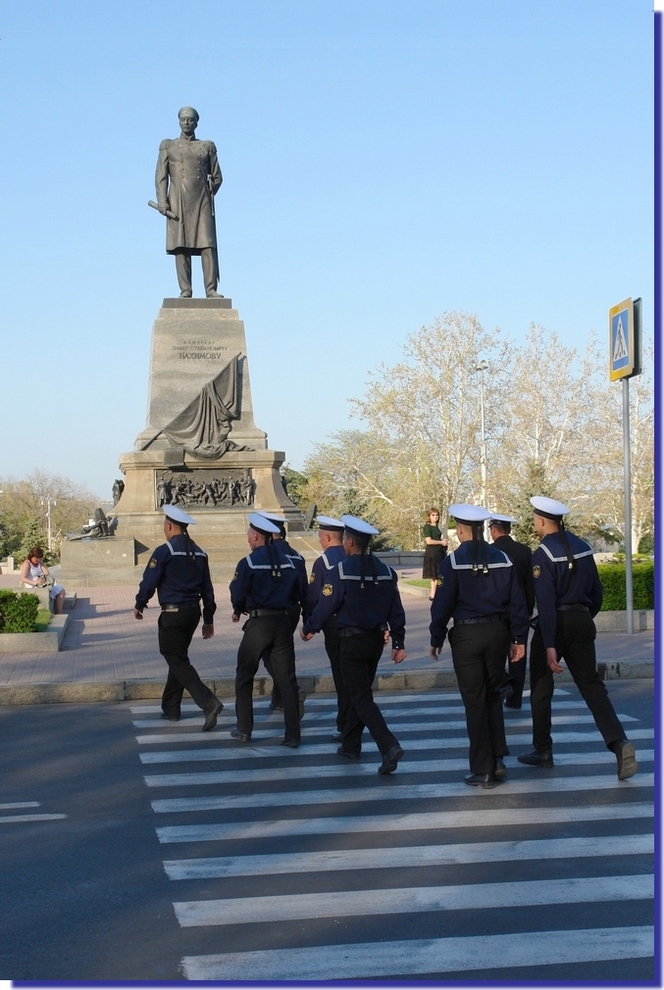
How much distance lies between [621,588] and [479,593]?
8.65 meters

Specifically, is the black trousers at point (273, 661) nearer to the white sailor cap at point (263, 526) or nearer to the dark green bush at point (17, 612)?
the white sailor cap at point (263, 526)

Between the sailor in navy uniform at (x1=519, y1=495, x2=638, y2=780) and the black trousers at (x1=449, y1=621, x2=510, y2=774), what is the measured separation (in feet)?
1.27

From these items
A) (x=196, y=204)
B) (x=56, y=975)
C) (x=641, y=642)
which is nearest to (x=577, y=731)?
(x=641, y=642)

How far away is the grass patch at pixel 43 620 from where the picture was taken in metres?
15.7

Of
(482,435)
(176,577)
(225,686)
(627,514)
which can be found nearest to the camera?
(176,577)

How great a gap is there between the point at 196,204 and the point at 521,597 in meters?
23.9

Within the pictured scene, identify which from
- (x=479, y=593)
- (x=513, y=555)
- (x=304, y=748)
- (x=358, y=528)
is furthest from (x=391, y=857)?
(x=513, y=555)

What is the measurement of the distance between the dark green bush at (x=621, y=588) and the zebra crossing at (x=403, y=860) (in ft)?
20.8

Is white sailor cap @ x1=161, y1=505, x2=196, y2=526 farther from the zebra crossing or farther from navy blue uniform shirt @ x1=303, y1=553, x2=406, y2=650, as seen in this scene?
navy blue uniform shirt @ x1=303, y1=553, x2=406, y2=650

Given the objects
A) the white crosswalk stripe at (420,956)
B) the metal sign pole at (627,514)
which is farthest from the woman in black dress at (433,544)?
the white crosswalk stripe at (420,956)

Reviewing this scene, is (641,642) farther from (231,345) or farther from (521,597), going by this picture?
→ (231,345)

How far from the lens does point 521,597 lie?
343 inches

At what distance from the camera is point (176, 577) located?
11.0 m

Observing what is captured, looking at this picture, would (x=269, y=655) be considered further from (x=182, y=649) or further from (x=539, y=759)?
(x=539, y=759)
